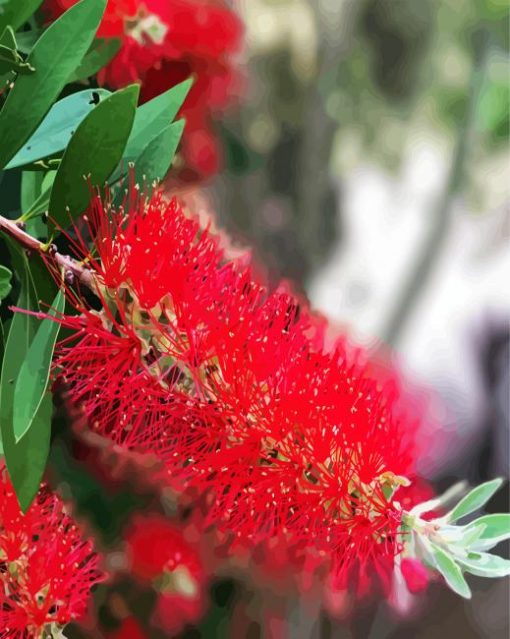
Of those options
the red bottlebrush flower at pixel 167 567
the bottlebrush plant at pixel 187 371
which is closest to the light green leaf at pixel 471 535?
the bottlebrush plant at pixel 187 371

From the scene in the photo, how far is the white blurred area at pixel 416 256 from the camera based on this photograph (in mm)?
2232

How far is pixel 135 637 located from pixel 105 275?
53cm

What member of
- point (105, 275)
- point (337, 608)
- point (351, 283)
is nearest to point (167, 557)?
point (337, 608)

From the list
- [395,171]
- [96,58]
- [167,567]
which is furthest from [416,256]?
[96,58]

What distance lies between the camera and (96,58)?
1.54 feet

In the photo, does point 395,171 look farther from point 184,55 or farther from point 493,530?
point 493,530

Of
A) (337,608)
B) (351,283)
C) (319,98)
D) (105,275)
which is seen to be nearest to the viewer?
(105,275)

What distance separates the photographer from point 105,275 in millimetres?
363

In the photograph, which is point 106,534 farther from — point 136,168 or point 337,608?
point 136,168

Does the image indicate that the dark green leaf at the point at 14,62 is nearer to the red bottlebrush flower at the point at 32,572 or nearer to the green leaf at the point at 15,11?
the green leaf at the point at 15,11

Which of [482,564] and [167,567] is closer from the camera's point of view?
[482,564]

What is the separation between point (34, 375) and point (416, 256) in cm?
207

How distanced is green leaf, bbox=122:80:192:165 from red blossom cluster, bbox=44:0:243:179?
111 millimetres

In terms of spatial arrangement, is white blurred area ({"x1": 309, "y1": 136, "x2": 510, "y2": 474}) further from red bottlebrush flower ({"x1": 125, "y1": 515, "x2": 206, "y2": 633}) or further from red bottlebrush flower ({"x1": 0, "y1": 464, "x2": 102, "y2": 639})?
red bottlebrush flower ({"x1": 0, "y1": 464, "x2": 102, "y2": 639})
